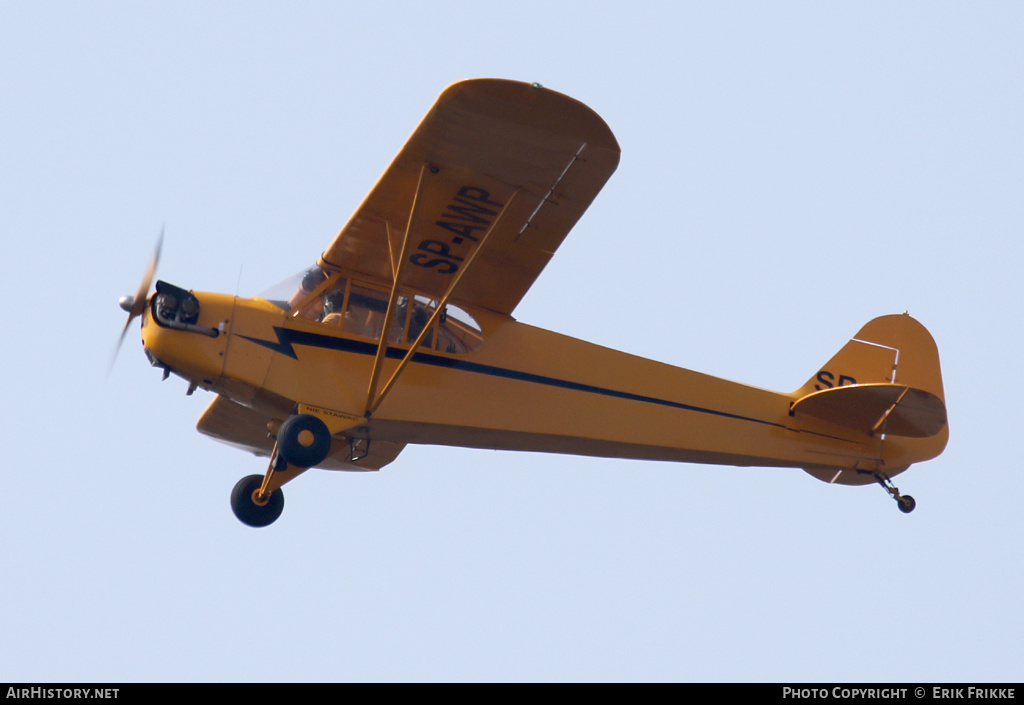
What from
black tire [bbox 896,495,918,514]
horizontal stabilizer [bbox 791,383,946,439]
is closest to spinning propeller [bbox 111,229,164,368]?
horizontal stabilizer [bbox 791,383,946,439]

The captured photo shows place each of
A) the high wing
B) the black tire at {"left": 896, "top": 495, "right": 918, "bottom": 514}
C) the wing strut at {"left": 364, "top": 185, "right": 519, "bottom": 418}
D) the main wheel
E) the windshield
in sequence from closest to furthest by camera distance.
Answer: the high wing
the wing strut at {"left": 364, "top": 185, "right": 519, "bottom": 418}
the windshield
the main wheel
the black tire at {"left": 896, "top": 495, "right": 918, "bottom": 514}

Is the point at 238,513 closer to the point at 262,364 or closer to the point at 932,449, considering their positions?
the point at 262,364

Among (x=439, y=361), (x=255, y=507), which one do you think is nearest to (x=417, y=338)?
(x=439, y=361)

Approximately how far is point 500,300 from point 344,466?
2.54 m

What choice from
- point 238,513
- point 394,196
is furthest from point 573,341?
point 238,513

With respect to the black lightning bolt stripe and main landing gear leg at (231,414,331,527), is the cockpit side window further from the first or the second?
main landing gear leg at (231,414,331,527)

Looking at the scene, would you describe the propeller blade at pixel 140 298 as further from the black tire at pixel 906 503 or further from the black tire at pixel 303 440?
the black tire at pixel 906 503

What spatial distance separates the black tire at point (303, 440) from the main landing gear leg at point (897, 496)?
543cm

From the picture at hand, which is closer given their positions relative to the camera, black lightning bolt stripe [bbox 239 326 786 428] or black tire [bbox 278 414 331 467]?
black tire [bbox 278 414 331 467]

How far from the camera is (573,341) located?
10.3 metres

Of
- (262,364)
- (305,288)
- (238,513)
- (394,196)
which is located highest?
(394,196)

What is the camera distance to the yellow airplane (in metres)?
8.66

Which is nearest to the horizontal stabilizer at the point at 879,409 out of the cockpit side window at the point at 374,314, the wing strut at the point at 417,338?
the cockpit side window at the point at 374,314

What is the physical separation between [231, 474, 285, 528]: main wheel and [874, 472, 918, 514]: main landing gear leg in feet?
18.2
